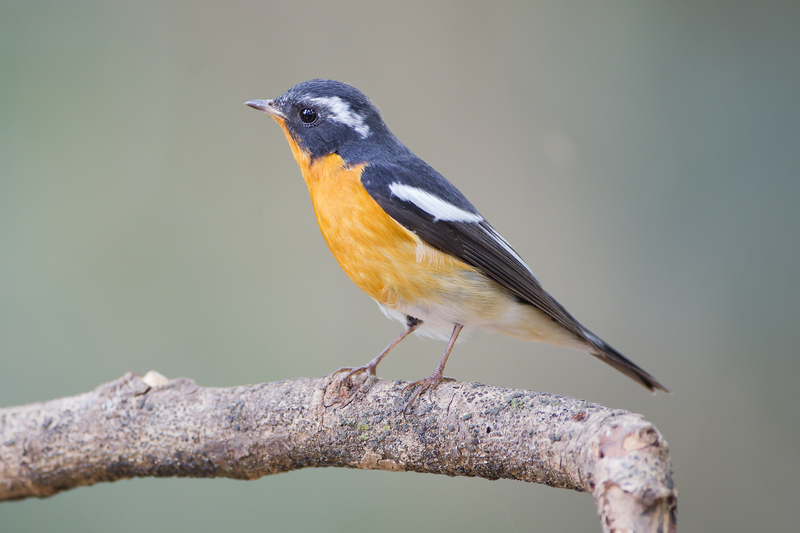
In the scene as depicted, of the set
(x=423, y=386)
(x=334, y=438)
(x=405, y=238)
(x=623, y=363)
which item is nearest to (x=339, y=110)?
(x=405, y=238)

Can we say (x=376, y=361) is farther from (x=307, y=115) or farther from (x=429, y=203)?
(x=307, y=115)

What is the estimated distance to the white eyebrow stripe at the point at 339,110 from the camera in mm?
2645

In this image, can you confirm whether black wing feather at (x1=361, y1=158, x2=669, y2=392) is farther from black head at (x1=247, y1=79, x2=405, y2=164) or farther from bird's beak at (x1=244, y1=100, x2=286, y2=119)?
→ bird's beak at (x1=244, y1=100, x2=286, y2=119)

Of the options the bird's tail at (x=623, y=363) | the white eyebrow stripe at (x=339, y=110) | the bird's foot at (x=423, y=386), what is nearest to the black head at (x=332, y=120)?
the white eyebrow stripe at (x=339, y=110)

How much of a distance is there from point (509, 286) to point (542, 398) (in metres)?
0.65

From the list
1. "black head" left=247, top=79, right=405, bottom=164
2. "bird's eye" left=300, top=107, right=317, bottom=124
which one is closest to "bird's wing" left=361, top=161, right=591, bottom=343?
"black head" left=247, top=79, right=405, bottom=164

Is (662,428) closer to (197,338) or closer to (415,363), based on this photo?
(415,363)

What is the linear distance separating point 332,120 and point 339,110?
0.06 metres

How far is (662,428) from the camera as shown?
12.5ft

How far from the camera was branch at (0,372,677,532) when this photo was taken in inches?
55.1

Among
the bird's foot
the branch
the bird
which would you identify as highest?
the bird

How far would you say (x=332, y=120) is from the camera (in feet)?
8.68

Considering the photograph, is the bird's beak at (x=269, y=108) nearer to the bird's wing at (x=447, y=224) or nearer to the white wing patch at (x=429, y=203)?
the bird's wing at (x=447, y=224)

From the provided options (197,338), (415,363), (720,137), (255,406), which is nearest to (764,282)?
(720,137)
